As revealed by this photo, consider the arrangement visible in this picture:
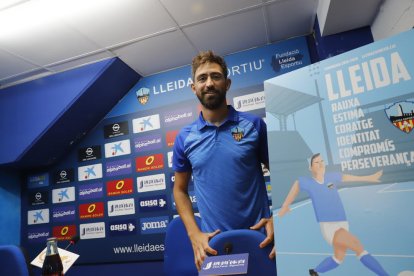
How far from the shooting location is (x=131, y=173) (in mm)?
3064

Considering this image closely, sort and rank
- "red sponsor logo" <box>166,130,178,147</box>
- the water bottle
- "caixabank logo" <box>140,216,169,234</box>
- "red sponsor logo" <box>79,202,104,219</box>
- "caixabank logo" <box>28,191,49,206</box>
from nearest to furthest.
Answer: the water bottle → "caixabank logo" <box>140,216,169,234</box> → "red sponsor logo" <box>166,130,178,147</box> → "red sponsor logo" <box>79,202,104,219</box> → "caixabank logo" <box>28,191,49,206</box>

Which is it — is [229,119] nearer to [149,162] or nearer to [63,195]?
[149,162]

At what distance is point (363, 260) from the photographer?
1.95 feet

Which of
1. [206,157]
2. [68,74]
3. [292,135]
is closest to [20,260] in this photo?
[206,157]

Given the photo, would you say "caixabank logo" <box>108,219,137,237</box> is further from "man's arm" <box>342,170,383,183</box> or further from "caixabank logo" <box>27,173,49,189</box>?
"man's arm" <box>342,170,383,183</box>

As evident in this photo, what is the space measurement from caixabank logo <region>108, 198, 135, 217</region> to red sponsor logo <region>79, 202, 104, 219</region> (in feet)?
0.38

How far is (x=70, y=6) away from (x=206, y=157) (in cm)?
172

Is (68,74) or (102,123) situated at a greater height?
(68,74)

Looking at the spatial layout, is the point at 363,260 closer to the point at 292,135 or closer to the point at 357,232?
the point at 357,232

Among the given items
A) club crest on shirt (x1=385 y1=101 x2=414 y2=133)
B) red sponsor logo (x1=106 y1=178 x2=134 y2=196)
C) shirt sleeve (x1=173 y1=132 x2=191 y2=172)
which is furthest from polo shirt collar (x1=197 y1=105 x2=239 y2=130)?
red sponsor logo (x1=106 y1=178 x2=134 y2=196)

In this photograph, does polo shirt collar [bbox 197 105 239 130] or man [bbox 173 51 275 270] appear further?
polo shirt collar [bbox 197 105 239 130]

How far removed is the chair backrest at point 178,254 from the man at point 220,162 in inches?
8.3

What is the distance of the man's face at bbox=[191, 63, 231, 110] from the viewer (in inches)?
52.4

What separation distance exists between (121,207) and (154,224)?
1.43 feet
